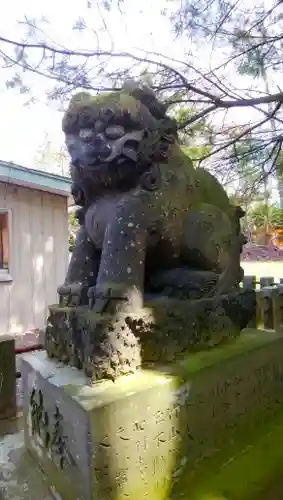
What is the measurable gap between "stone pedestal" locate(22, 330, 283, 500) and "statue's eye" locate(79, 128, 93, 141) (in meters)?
0.68

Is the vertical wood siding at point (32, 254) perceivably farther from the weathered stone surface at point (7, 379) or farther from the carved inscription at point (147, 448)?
the carved inscription at point (147, 448)

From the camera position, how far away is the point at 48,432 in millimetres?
1146

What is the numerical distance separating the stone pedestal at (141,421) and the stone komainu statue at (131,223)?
101 mm

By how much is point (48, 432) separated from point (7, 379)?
0.86 metres

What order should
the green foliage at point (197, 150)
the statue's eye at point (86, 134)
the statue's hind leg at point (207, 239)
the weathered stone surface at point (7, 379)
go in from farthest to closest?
1. the green foliage at point (197, 150)
2. the weathered stone surface at point (7, 379)
3. the statue's hind leg at point (207, 239)
4. the statue's eye at point (86, 134)

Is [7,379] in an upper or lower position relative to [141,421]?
lower

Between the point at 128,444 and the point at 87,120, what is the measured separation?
0.90m

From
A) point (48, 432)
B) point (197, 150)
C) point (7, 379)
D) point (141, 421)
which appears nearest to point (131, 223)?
point (141, 421)

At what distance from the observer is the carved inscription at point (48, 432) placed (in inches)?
41.7

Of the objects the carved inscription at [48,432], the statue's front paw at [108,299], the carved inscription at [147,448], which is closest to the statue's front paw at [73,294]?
the statue's front paw at [108,299]

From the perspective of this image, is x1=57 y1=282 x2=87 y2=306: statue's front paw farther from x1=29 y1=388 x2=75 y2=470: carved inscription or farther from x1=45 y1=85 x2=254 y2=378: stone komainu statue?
x1=29 y1=388 x2=75 y2=470: carved inscription

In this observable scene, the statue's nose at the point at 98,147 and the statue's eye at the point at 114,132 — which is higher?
the statue's eye at the point at 114,132

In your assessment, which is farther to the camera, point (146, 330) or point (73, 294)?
point (73, 294)

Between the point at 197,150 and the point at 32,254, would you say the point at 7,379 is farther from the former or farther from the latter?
the point at 32,254
